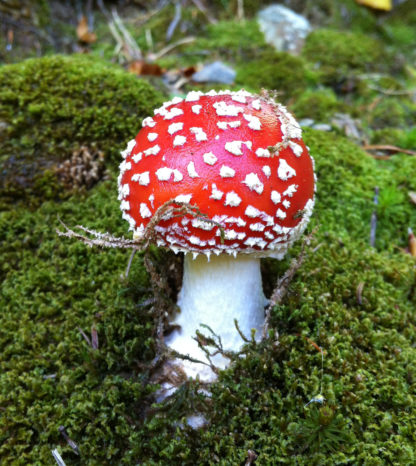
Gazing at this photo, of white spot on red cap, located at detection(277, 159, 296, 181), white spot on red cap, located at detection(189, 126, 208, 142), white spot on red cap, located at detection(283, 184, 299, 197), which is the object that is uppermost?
white spot on red cap, located at detection(189, 126, 208, 142)

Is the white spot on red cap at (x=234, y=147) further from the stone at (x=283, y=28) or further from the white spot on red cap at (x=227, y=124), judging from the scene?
the stone at (x=283, y=28)

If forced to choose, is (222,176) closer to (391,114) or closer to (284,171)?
(284,171)

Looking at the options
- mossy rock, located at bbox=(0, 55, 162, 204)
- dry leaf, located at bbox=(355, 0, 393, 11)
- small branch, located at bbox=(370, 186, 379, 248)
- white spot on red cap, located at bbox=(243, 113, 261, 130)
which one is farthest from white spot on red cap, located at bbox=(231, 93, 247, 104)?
dry leaf, located at bbox=(355, 0, 393, 11)

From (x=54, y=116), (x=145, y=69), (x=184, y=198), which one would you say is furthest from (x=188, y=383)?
(x=145, y=69)

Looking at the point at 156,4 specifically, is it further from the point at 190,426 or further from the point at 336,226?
the point at 190,426

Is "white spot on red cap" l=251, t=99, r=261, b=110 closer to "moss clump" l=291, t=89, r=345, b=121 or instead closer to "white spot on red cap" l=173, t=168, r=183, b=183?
"white spot on red cap" l=173, t=168, r=183, b=183
